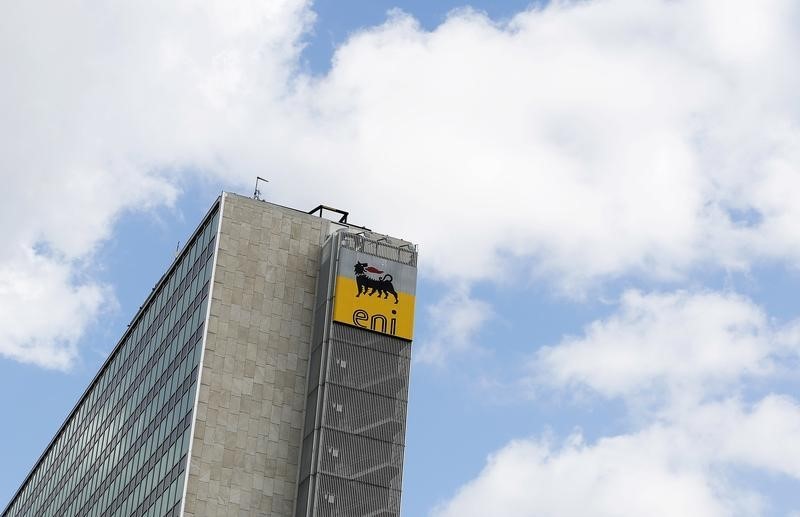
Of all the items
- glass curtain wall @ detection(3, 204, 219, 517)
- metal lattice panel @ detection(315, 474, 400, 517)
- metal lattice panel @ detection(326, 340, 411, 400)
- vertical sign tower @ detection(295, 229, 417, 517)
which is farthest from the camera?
glass curtain wall @ detection(3, 204, 219, 517)

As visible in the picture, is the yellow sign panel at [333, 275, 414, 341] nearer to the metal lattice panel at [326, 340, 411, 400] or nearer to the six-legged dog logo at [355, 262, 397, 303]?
the six-legged dog logo at [355, 262, 397, 303]

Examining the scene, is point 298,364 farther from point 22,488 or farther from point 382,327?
point 22,488

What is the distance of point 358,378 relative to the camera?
97.9 meters

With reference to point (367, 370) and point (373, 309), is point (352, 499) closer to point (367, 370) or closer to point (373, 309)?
point (367, 370)

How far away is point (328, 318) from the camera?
324 feet

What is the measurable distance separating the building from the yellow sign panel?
0.30 feet

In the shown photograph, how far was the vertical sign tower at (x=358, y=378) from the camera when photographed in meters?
94.5

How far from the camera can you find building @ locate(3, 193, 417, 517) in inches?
3723

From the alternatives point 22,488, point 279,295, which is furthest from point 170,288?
point 22,488

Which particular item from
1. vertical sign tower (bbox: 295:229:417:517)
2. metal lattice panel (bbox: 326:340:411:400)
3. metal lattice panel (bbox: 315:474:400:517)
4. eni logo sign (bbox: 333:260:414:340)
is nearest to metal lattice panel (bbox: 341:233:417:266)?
vertical sign tower (bbox: 295:229:417:517)

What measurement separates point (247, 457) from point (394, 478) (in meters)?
9.81

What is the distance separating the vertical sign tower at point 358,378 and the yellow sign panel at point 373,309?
68 millimetres

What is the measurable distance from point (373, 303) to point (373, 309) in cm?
45

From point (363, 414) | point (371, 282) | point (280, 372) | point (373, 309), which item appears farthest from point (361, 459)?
point (371, 282)
